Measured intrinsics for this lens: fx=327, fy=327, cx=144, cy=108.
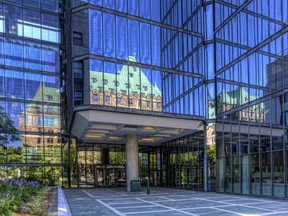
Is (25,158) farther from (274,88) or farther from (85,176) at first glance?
(274,88)

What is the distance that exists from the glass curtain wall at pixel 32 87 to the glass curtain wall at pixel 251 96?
18392 mm

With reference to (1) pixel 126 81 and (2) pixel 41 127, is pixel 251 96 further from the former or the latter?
(2) pixel 41 127

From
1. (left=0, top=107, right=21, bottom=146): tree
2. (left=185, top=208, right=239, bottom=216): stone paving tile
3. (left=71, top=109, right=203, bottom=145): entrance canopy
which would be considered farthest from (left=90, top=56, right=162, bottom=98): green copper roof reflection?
(left=185, top=208, right=239, bottom=216): stone paving tile

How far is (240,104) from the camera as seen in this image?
2423 centimetres

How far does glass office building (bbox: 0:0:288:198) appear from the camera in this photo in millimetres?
21656

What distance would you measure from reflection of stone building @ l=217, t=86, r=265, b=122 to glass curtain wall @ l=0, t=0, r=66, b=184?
18403 millimetres

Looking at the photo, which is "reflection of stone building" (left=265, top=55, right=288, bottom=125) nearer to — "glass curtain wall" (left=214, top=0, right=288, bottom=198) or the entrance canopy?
"glass curtain wall" (left=214, top=0, right=288, bottom=198)

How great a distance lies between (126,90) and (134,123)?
261cm

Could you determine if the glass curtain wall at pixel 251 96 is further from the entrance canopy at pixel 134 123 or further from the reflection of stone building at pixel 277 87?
the entrance canopy at pixel 134 123

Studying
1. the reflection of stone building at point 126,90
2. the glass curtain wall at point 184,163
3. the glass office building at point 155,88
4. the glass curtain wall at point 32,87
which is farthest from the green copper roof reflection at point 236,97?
the glass curtain wall at point 32,87

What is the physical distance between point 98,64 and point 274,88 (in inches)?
488

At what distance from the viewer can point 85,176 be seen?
1395 inches

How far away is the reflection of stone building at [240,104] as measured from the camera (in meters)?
22.0

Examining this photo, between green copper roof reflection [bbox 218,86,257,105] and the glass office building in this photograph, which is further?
green copper roof reflection [bbox 218,86,257,105]
